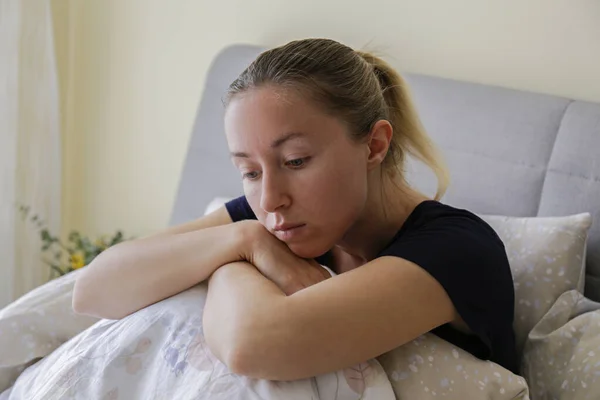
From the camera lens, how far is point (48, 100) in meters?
2.58

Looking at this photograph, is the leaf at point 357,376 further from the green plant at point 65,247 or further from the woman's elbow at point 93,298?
the green plant at point 65,247

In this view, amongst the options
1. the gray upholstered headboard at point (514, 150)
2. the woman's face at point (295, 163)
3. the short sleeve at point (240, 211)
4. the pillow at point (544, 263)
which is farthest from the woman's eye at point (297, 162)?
the gray upholstered headboard at point (514, 150)

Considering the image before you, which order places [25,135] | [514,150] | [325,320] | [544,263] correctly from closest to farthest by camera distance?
[325,320], [544,263], [514,150], [25,135]

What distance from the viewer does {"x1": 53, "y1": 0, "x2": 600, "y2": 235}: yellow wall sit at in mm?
1926

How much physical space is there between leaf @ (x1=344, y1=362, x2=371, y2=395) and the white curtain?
1671 millimetres

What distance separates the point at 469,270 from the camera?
121 centimetres

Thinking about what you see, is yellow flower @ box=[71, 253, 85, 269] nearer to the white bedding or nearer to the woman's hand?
the white bedding

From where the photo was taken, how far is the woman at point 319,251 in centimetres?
112

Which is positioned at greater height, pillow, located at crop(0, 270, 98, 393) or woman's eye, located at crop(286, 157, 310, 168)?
woman's eye, located at crop(286, 157, 310, 168)

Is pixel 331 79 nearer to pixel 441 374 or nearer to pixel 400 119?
pixel 400 119

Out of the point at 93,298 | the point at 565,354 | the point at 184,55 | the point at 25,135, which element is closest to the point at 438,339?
the point at 565,354

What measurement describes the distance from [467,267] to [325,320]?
0.24m

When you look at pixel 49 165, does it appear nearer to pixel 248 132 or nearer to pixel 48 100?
pixel 48 100

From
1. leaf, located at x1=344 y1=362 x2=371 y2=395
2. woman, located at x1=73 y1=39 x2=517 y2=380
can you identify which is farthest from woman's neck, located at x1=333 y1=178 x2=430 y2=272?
leaf, located at x1=344 y1=362 x2=371 y2=395
